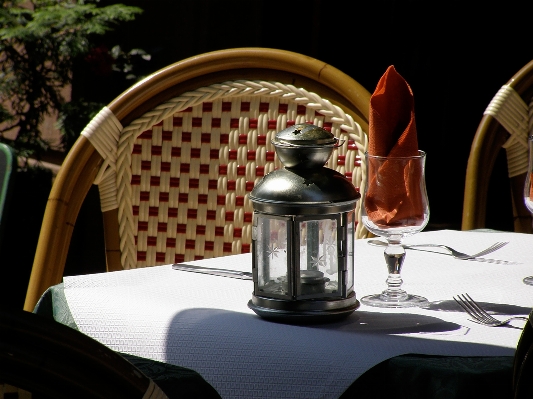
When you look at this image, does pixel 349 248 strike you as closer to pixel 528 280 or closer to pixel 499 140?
pixel 528 280

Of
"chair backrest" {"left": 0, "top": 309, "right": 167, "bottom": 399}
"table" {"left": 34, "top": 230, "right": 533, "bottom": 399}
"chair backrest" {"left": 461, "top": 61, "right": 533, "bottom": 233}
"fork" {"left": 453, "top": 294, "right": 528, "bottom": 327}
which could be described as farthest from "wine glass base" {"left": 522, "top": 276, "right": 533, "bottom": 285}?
"chair backrest" {"left": 0, "top": 309, "right": 167, "bottom": 399}

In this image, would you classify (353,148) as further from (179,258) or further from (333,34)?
(333,34)

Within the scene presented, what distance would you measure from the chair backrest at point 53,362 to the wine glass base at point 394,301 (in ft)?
1.69

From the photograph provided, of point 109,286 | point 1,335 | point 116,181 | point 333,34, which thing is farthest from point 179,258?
point 333,34

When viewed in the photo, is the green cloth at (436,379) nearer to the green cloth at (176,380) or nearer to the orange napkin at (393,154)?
the green cloth at (176,380)

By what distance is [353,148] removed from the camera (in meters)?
1.66

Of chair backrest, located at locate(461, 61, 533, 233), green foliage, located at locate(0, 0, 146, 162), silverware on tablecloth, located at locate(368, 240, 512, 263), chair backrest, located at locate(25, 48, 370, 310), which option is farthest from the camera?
green foliage, located at locate(0, 0, 146, 162)

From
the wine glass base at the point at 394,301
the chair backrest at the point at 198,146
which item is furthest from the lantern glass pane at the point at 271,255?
the chair backrest at the point at 198,146

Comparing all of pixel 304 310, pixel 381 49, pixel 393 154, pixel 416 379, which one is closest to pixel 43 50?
pixel 381 49

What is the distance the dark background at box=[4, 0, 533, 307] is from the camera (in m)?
4.00

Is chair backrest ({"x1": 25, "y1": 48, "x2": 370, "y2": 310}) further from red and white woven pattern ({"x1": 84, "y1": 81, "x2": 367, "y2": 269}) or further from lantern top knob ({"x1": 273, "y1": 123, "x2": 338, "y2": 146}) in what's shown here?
lantern top knob ({"x1": 273, "y1": 123, "x2": 338, "y2": 146})

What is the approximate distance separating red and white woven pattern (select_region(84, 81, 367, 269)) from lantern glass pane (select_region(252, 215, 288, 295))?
748mm

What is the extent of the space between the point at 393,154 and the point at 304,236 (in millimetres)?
186

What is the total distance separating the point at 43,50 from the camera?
12.2 feet
